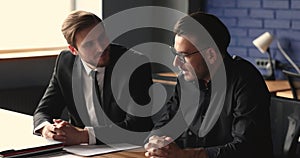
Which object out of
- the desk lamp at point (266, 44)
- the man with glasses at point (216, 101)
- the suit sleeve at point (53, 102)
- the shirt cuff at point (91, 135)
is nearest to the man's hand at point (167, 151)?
the man with glasses at point (216, 101)

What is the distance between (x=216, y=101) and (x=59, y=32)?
108 inches

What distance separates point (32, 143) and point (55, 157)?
7.5 inches

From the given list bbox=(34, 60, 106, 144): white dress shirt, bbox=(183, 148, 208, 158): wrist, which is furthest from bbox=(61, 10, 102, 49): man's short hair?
bbox=(183, 148, 208, 158): wrist

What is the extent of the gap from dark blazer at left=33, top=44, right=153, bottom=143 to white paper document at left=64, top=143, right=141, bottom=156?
11 cm

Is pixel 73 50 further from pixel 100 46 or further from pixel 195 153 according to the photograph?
pixel 195 153

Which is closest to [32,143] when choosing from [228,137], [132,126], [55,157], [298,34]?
[55,157]

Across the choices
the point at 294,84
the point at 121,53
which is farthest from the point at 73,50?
the point at 294,84

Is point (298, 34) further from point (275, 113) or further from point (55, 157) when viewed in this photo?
point (55, 157)

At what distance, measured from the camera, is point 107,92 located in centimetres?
292

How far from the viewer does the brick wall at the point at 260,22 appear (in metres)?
4.91

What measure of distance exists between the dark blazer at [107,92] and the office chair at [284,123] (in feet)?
1.81

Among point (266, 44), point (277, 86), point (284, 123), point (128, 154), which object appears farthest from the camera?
point (266, 44)

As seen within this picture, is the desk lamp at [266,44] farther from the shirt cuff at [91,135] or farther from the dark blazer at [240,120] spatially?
the shirt cuff at [91,135]

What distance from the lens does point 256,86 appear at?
2.48 meters
